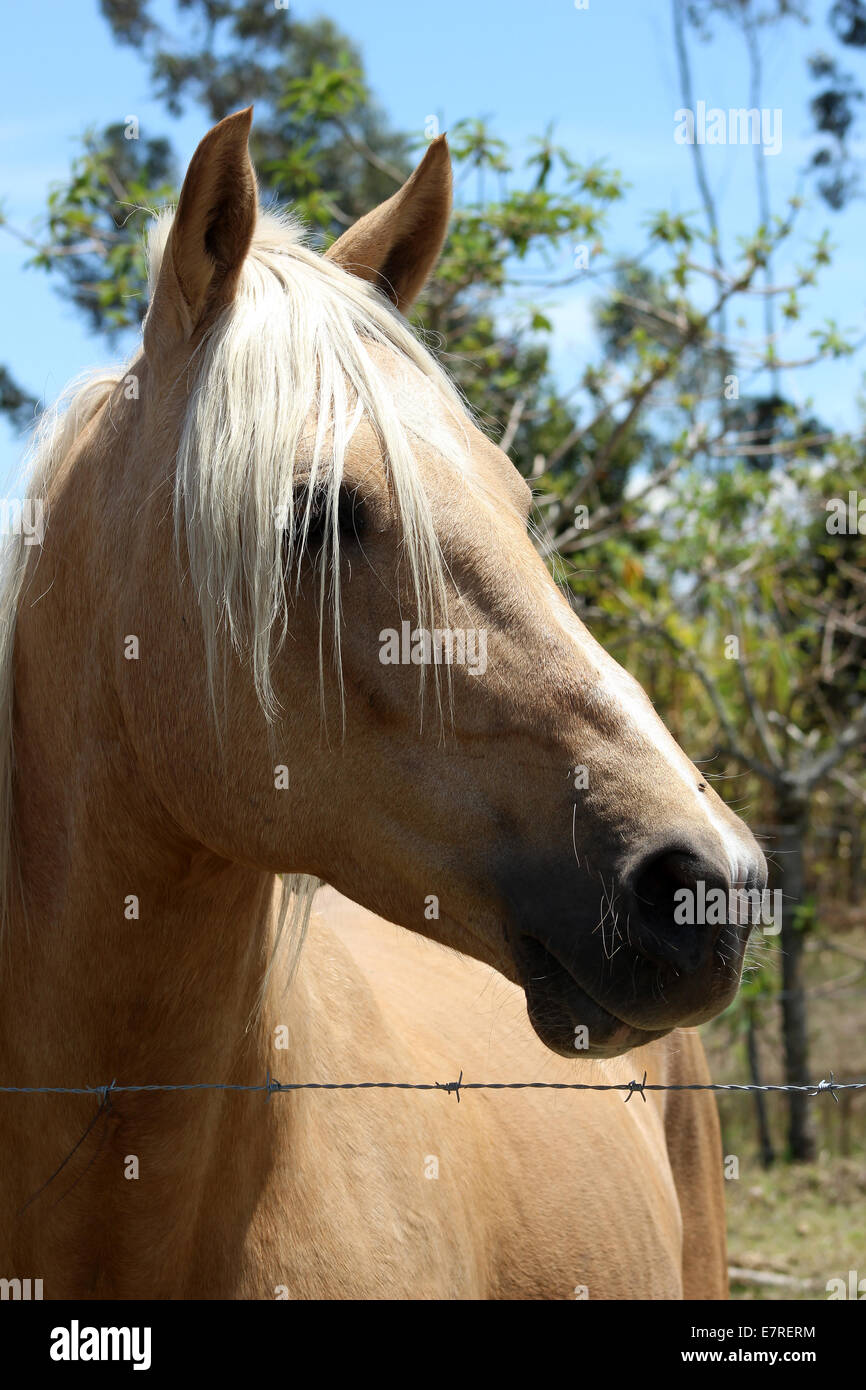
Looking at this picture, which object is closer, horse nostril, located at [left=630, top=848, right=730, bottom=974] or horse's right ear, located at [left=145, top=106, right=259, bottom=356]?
horse nostril, located at [left=630, top=848, right=730, bottom=974]

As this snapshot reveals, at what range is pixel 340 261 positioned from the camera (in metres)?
2.00

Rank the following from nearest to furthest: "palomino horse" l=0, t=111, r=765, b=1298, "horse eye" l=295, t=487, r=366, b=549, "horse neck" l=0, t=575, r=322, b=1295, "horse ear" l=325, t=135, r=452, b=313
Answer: "palomino horse" l=0, t=111, r=765, b=1298 → "horse eye" l=295, t=487, r=366, b=549 → "horse neck" l=0, t=575, r=322, b=1295 → "horse ear" l=325, t=135, r=452, b=313

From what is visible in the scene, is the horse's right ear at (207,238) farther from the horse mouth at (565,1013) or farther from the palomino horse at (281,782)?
the horse mouth at (565,1013)

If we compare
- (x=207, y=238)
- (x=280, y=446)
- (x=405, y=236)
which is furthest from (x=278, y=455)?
(x=405, y=236)

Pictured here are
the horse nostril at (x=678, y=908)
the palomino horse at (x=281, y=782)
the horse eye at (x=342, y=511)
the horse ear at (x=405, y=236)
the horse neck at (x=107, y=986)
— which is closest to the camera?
the horse nostril at (x=678, y=908)

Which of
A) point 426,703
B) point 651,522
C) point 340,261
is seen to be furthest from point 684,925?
point 651,522

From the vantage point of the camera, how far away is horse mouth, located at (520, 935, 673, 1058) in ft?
4.61

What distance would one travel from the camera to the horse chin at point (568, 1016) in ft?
4.61

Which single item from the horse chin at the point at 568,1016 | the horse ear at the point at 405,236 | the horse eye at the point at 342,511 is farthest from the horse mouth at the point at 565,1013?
the horse ear at the point at 405,236

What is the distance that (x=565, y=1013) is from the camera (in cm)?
142

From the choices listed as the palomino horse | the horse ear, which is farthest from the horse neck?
the horse ear

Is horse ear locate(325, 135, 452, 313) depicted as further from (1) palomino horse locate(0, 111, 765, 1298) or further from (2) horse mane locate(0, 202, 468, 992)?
(2) horse mane locate(0, 202, 468, 992)

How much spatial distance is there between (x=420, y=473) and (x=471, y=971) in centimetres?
179
